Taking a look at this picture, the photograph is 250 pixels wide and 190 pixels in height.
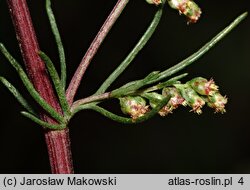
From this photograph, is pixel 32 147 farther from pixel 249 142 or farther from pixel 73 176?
pixel 73 176

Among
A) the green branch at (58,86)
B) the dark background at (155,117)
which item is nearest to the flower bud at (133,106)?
the green branch at (58,86)

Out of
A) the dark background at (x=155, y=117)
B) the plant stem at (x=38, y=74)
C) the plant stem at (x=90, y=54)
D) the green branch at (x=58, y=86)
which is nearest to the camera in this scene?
the green branch at (x=58, y=86)

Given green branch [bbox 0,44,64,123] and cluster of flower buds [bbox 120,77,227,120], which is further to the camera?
cluster of flower buds [bbox 120,77,227,120]

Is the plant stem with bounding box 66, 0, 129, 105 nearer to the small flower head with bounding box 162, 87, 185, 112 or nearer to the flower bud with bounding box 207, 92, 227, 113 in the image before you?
the small flower head with bounding box 162, 87, 185, 112

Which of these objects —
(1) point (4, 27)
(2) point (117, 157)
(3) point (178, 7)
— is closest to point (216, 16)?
(2) point (117, 157)

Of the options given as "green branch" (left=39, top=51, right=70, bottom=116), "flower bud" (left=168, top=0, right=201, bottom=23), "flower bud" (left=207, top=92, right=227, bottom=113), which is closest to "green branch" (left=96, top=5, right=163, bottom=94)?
"flower bud" (left=168, top=0, right=201, bottom=23)

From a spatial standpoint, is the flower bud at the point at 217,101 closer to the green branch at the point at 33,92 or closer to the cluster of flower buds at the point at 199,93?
the cluster of flower buds at the point at 199,93

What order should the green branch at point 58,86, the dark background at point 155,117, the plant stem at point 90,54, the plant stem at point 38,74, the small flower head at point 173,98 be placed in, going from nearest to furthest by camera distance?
1. the green branch at point 58,86
2. the plant stem at point 38,74
3. the plant stem at point 90,54
4. the small flower head at point 173,98
5. the dark background at point 155,117

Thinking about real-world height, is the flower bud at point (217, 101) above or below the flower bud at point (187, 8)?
below

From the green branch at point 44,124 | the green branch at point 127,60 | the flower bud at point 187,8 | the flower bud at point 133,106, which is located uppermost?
the flower bud at point 187,8
